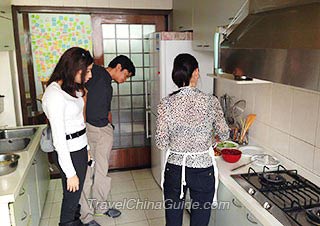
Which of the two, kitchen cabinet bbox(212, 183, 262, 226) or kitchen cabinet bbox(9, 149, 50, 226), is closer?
kitchen cabinet bbox(212, 183, 262, 226)

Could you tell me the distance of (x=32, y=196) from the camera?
2.23 meters

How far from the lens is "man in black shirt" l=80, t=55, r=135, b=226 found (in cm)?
246

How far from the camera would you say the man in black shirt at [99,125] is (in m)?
2.46

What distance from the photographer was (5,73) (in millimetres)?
2955

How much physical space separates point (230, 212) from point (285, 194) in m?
0.36

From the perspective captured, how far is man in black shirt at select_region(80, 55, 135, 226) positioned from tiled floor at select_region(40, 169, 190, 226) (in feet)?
0.47

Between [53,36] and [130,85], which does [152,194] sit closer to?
[130,85]

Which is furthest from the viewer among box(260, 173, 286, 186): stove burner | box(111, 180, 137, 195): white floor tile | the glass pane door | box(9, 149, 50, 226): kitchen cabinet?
the glass pane door

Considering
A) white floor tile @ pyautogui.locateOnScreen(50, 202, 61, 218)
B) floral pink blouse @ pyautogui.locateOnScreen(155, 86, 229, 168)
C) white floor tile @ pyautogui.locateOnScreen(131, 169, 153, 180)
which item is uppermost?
floral pink blouse @ pyautogui.locateOnScreen(155, 86, 229, 168)

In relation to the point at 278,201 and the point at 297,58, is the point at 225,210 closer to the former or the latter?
the point at 278,201

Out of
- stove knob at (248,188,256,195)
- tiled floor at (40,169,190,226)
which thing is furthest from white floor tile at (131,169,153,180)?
stove knob at (248,188,256,195)

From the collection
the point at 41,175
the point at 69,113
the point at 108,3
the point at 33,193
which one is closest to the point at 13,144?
the point at 41,175

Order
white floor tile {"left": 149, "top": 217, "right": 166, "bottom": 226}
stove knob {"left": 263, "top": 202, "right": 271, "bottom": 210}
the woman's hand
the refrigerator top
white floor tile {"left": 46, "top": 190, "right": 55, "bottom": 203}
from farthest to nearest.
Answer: white floor tile {"left": 46, "top": 190, "right": 55, "bottom": 203} < the refrigerator top < white floor tile {"left": 149, "top": 217, "right": 166, "bottom": 226} < the woman's hand < stove knob {"left": 263, "top": 202, "right": 271, "bottom": 210}

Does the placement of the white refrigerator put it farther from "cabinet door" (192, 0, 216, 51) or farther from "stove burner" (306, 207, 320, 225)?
"stove burner" (306, 207, 320, 225)
